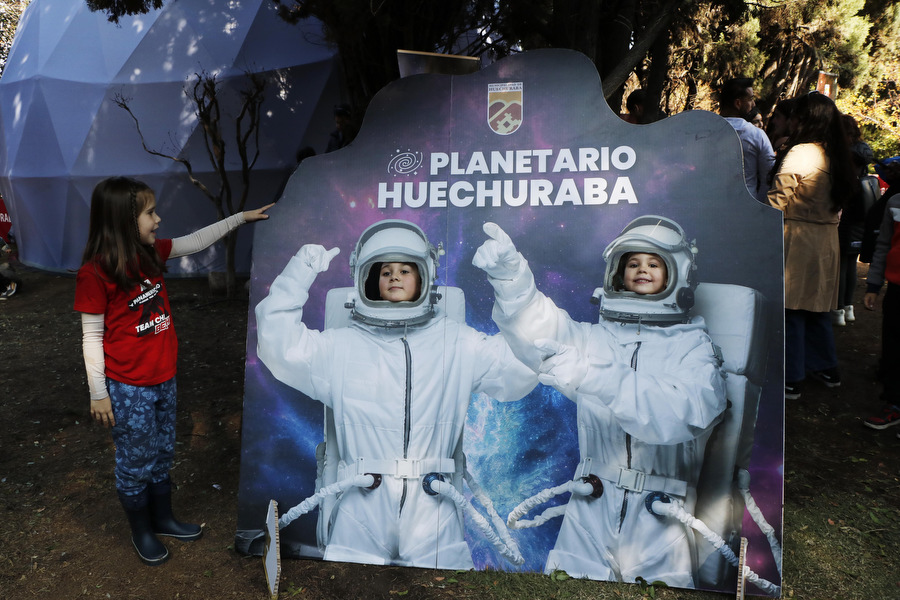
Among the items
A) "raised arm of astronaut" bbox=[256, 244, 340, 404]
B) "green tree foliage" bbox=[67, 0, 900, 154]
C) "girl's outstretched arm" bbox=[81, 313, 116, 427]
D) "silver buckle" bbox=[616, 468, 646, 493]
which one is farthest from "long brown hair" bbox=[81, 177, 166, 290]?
"green tree foliage" bbox=[67, 0, 900, 154]

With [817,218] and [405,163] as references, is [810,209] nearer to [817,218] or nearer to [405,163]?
[817,218]

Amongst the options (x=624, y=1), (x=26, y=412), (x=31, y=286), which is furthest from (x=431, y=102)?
(x=31, y=286)

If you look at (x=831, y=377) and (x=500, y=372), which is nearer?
(x=500, y=372)

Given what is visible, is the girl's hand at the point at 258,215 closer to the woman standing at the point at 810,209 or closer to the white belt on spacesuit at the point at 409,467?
the white belt on spacesuit at the point at 409,467

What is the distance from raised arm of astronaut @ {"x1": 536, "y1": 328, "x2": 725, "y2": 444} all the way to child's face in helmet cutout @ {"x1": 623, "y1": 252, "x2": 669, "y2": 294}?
0.56 ft

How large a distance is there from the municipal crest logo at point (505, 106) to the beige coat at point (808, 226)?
2.09 m

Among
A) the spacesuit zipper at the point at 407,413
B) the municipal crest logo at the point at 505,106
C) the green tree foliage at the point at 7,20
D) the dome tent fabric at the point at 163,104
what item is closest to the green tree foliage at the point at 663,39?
the dome tent fabric at the point at 163,104

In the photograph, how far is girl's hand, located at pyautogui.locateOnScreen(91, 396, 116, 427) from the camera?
270 cm


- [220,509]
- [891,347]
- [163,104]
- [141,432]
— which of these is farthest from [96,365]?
[163,104]

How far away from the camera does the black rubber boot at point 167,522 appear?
3.11 meters

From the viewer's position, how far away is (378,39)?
6609 millimetres

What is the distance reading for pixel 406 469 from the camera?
8.89ft

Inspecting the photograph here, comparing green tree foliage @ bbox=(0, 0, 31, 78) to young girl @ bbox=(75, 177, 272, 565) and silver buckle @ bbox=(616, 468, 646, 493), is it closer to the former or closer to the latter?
young girl @ bbox=(75, 177, 272, 565)

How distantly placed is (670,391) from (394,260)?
1249 mm
